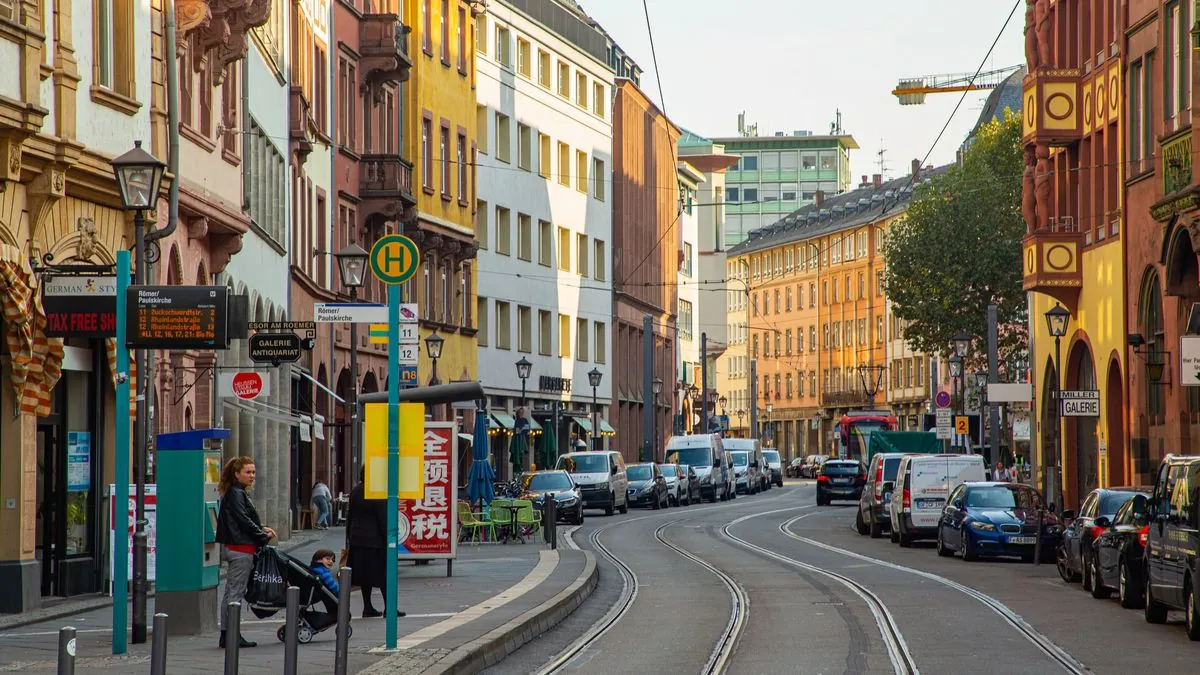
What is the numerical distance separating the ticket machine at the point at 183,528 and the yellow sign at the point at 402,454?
1.82 meters

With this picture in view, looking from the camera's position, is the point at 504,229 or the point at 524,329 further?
the point at 524,329

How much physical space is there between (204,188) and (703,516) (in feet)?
102

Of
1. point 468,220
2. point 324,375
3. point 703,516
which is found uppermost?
point 468,220

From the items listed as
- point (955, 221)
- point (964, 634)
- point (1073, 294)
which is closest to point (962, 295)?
point (955, 221)

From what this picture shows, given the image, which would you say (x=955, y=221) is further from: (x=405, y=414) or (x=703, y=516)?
(x=405, y=414)

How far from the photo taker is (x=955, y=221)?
3007 inches

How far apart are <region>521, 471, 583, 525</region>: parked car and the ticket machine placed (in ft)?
106

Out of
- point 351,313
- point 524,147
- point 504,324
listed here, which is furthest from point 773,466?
point 351,313

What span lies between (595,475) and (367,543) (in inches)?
1528

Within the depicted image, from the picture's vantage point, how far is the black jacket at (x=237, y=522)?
711 inches

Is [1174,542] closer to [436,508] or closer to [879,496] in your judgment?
[436,508]

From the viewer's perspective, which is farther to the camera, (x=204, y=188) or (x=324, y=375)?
(x=324, y=375)

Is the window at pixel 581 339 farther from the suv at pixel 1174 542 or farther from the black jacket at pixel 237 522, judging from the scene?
the black jacket at pixel 237 522

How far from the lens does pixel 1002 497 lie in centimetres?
3503
